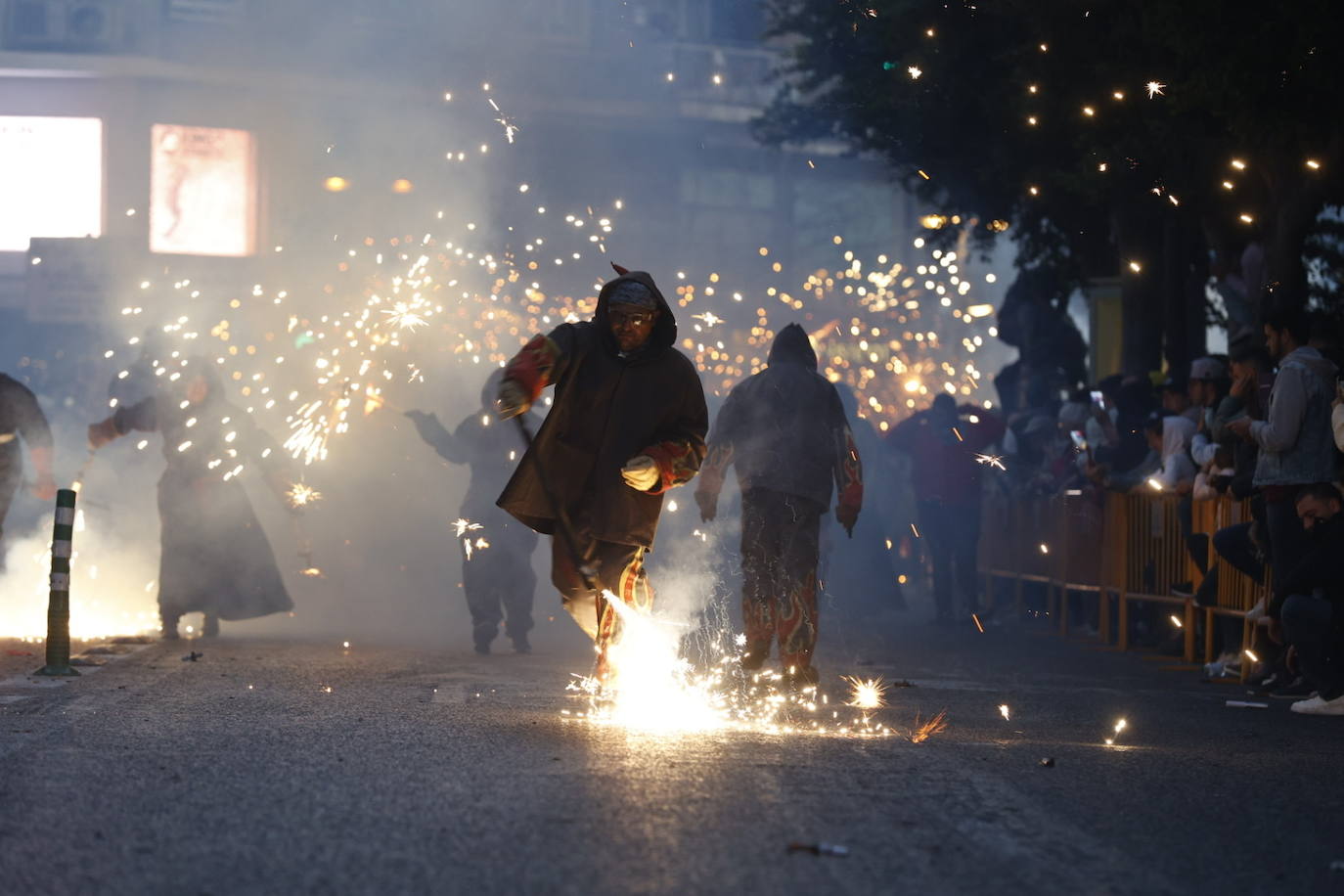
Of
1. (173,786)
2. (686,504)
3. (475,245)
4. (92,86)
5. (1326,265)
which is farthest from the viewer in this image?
(92,86)

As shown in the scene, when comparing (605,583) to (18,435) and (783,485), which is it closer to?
(783,485)

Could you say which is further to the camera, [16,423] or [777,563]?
[16,423]

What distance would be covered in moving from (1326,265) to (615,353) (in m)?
15.1

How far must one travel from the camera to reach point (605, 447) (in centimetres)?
877

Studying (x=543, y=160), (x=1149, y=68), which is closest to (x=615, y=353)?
(x=1149, y=68)

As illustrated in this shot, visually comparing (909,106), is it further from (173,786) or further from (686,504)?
(173,786)

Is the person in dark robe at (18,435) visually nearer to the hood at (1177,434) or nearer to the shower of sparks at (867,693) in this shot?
the shower of sparks at (867,693)

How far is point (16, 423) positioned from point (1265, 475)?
8.21 m

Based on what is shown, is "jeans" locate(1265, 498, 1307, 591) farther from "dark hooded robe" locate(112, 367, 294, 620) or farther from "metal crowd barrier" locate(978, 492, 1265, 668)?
"dark hooded robe" locate(112, 367, 294, 620)

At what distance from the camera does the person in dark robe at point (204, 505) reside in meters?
14.5

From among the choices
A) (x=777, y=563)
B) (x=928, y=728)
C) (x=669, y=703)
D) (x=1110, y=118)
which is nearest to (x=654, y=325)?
(x=669, y=703)

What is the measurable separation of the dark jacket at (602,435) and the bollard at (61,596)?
3.09 meters

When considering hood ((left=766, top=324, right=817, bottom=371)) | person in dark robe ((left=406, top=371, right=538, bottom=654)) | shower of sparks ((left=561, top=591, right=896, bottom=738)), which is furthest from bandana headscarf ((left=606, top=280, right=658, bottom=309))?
person in dark robe ((left=406, top=371, right=538, bottom=654))

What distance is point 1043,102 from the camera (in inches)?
665
